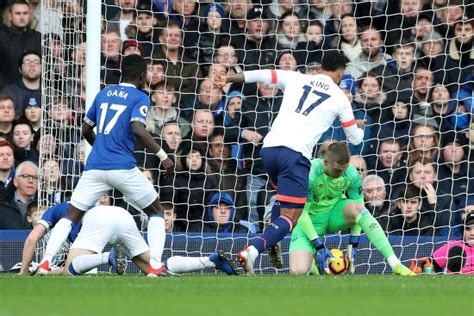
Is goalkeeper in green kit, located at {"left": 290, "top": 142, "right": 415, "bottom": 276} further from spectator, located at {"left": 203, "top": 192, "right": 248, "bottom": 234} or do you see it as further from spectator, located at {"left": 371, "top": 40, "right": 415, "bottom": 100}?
spectator, located at {"left": 371, "top": 40, "right": 415, "bottom": 100}

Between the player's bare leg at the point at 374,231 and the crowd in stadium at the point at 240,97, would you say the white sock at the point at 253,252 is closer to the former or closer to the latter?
the player's bare leg at the point at 374,231

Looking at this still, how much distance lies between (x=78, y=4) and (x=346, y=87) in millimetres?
3399

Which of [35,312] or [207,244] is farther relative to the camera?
[207,244]

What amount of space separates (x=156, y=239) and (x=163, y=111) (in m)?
4.13

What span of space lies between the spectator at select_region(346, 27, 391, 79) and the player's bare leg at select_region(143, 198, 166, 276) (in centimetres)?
490

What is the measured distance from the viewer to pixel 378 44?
51.1ft

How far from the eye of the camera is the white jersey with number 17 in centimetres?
1166

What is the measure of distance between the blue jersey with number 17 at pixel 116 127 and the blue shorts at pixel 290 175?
127cm

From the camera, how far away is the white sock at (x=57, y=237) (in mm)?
11312

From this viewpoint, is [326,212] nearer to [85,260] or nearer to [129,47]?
[85,260]

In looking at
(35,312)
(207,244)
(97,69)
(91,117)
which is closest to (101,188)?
(91,117)

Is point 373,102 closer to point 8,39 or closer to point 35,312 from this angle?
point 8,39

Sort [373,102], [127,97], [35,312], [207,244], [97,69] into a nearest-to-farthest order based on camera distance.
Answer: [35,312] → [127,97] → [97,69] → [207,244] → [373,102]

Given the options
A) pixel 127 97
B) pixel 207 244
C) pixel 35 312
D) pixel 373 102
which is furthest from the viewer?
pixel 373 102
